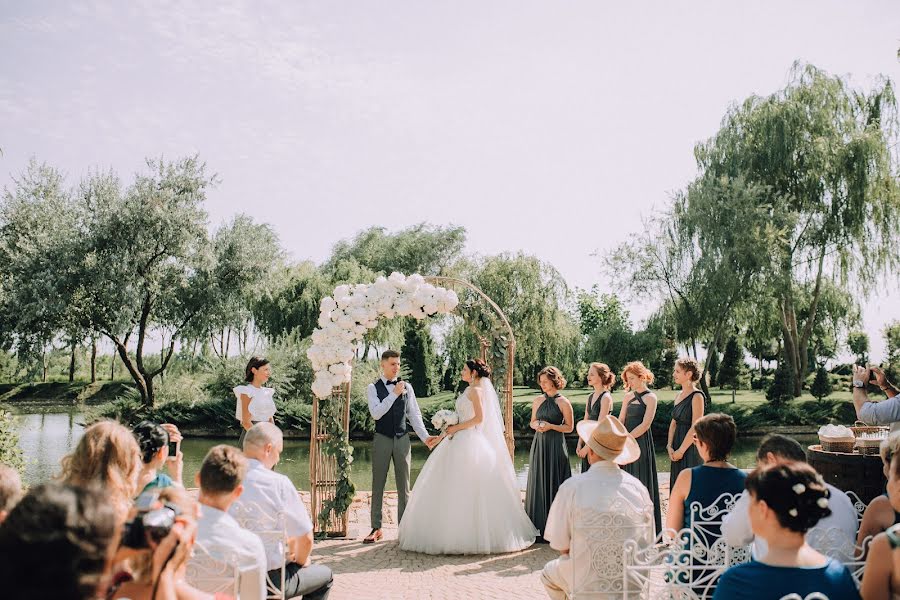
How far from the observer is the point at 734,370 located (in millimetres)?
27469

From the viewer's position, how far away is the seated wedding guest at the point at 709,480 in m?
4.07

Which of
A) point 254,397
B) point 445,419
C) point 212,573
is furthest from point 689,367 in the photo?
point 212,573

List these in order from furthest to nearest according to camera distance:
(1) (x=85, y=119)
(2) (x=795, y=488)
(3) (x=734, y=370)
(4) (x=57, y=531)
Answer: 1. (3) (x=734, y=370)
2. (1) (x=85, y=119)
3. (2) (x=795, y=488)
4. (4) (x=57, y=531)

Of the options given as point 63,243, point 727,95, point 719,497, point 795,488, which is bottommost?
point 719,497

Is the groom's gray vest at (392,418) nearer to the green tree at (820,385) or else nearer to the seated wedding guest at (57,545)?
the seated wedding guest at (57,545)

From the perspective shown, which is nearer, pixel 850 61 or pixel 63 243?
pixel 63 243

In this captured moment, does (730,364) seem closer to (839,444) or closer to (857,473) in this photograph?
(839,444)

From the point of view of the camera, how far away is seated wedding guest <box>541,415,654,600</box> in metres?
3.84

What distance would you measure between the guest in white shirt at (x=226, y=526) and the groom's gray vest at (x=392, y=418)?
4166 mm

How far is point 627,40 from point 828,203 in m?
15.4

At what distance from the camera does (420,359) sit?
28656mm

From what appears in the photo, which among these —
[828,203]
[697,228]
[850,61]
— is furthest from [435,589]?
[850,61]

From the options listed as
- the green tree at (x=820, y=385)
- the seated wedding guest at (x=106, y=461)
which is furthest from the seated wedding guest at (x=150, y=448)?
the green tree at (x=820, y=385)

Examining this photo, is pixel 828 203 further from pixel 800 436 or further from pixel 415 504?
pixel 415 504
